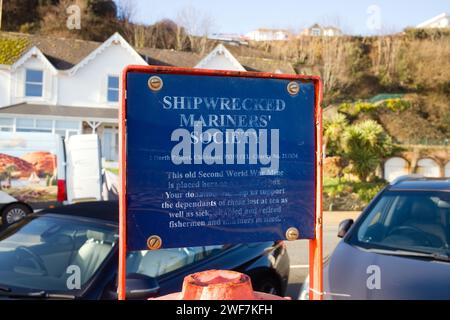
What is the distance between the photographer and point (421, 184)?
4.96 metres

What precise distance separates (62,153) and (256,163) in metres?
10.5

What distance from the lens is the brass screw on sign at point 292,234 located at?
2629 mm

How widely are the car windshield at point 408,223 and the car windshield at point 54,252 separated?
2166 mm

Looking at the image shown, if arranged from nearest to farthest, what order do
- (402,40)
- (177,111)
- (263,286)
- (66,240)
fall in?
1. (177,111)
2. (66,240)
3. (263,286)
4. (402,40)

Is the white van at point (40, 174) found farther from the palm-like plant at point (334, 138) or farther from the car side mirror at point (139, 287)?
the palm-like plant at point (334, 138)

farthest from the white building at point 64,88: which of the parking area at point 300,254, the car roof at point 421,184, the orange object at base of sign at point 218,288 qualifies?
the orange object at base of sign at point 218,288

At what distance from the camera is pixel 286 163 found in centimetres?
263

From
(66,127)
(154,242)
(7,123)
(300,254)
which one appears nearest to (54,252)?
(154,242)

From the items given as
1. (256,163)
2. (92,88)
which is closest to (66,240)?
(256,163)

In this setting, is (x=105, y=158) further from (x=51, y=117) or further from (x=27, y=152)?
(x=27, y=152)

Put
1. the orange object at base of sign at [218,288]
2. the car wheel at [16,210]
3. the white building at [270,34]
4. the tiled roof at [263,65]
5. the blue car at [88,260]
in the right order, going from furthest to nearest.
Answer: the white building at [270,34], the tiled roof at [263,65], the car wheel at [16,210], the blue car at [88,260], the orange object at base of sign at [218,288]

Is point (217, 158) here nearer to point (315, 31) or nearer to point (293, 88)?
point (293, 88)

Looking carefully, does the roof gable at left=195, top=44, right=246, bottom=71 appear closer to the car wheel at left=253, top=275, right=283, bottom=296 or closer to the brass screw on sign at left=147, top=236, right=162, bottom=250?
the car wheel at left=253, top=275, right=283, bottom=296

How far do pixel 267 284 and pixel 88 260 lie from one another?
76.8 inches
